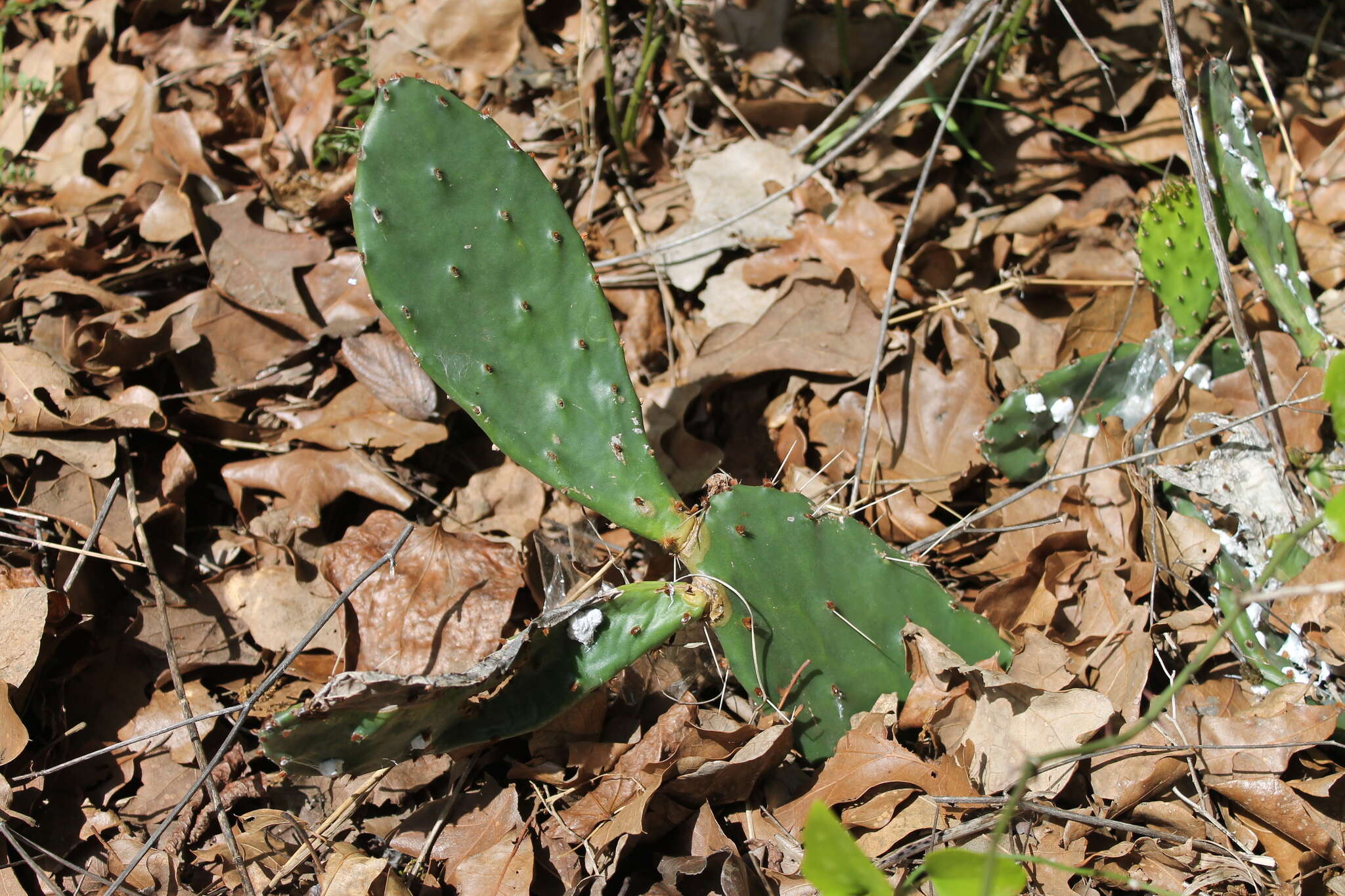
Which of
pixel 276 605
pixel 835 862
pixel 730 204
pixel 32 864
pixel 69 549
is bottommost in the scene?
pixel 32 864

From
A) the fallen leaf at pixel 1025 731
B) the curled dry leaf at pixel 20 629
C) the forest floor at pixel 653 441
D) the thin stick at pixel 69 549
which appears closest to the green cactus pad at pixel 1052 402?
the forest floor at pixel 653 441

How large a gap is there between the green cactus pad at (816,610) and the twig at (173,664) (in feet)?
2.87

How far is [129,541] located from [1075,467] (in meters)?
1.95

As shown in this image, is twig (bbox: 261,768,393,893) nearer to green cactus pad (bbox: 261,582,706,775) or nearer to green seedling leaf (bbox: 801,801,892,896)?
green cactus pad (bbox: 261,582,706,775)

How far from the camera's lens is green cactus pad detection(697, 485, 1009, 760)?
1.47 meters

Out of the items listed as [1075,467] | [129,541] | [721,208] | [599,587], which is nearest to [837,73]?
[721,208]

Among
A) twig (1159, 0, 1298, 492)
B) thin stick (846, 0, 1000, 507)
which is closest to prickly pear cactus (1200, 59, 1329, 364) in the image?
twig (1159, 0, 1298, 492)

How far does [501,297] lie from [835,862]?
939mm

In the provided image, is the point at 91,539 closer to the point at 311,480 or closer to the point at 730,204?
the point at 311,480

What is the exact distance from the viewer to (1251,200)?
1.84 metres

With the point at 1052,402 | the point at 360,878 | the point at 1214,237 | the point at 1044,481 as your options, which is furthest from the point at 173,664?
the point at 1214,237

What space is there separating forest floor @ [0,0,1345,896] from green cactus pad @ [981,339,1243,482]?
0.06 metres

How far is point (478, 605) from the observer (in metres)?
1.78

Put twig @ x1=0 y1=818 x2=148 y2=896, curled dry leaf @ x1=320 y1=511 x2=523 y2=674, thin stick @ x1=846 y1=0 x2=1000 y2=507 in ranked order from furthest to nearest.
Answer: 1. thin stick @ x1=846 y1=0 x2=1000 y2=507
2. curled dry leaf @ x1=320 y1=511 x2=523 y2=674
3. twig @ x1=0 y1=818 x2=148 y2=896
